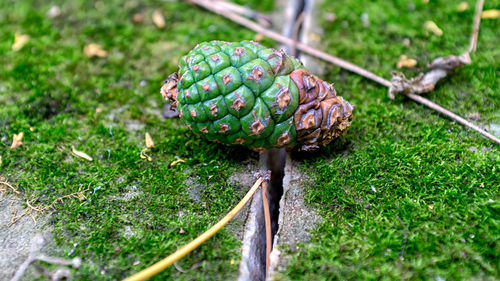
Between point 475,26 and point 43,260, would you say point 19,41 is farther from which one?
point 475,26

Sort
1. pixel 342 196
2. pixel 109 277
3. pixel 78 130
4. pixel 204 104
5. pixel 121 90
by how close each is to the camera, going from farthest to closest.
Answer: pixel 121 90, pixel 78 130, pixel 342 196, pixel 204 104, pixel 109 277

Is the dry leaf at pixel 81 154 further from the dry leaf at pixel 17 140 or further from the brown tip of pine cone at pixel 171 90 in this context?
the brown tip of pine cone at pixel 171 90

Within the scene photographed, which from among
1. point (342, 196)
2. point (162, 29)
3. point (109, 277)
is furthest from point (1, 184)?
point (342, 196)

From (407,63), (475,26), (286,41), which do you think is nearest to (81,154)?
(286,41)

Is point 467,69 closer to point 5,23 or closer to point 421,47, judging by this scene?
point 421,47

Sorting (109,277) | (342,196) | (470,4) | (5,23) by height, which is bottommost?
(109,277)
